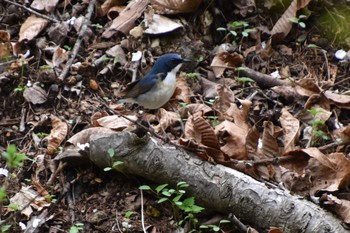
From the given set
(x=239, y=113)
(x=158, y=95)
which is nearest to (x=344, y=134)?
(x=239, y=113)

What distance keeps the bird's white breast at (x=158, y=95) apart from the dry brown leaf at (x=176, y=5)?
1240 mm

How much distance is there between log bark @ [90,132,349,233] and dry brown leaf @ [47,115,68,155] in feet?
2.32

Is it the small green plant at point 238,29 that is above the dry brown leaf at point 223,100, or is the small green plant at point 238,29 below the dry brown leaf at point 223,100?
above

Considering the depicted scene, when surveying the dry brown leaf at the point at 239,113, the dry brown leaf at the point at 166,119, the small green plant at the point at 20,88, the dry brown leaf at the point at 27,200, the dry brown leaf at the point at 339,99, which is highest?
the dry brown leaf at the point at 239,113

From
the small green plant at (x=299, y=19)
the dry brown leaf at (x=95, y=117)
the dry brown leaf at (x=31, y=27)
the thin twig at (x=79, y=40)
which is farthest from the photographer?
the dry brown leaf at (x=31, y=27)

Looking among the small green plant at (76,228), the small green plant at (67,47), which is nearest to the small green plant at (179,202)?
the small green plant at (76,228)

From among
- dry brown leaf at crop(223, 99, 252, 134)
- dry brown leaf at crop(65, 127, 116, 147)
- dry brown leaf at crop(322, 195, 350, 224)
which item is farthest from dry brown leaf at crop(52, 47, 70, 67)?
dry brown leaf at crop(322, 195, 350, 224)

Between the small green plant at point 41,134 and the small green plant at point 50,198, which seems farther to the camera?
the small green plant at point 41,134

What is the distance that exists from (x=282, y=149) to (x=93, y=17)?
118 inches

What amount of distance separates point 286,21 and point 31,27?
2.76m

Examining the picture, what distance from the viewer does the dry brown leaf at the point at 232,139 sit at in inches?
222

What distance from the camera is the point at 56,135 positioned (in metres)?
6.33

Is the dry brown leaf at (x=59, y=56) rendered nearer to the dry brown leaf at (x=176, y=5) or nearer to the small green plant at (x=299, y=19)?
the dry brown leaf at (x=176, y=5)

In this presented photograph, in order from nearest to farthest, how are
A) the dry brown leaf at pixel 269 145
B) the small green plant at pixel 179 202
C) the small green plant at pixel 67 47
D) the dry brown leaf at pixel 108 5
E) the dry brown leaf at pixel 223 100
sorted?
the small green plant at pixel 179 202
the dry brown leaf at pixel 269 145
the dry brown leaf at pixel 223 100
the small green plant at pixel 67 47
the dry brown leaf at pixel 108 5
